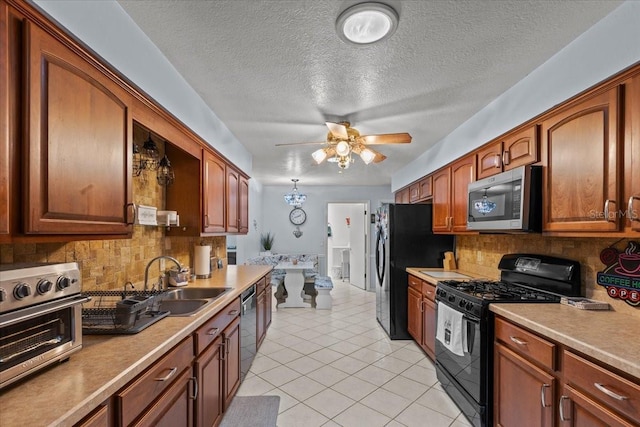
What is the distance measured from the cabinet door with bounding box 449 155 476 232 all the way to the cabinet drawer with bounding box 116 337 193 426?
2555 mm

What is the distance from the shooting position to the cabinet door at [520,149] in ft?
6.98

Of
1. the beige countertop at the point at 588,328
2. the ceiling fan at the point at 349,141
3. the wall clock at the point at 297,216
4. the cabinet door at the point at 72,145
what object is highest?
the ceiling fan at the point at 349,141

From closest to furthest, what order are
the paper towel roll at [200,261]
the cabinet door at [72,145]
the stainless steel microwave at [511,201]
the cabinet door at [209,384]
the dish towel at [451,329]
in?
the cabinet door at [72,145] → the cabinet door at [209,384] → the stainless steel microwave at [511,201] → the dish towel at [451,329] → the paper towel roll at [200,261]

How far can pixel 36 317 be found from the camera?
0.99 m

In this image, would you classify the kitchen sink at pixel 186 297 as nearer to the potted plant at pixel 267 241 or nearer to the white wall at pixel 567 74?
the white wall at pixel 567 74

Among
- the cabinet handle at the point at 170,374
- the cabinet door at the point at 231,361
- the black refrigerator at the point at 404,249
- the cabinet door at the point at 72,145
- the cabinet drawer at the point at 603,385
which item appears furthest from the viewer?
the black refrigerator at the point at 404,249

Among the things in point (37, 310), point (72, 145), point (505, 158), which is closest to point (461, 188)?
point (505, 158)

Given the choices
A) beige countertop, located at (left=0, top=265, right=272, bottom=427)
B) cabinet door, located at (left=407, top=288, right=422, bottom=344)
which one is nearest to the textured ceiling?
beige countertop, located at (left=0, top=265, right=272, bottom=427)

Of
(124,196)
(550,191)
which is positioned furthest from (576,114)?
(124,196)

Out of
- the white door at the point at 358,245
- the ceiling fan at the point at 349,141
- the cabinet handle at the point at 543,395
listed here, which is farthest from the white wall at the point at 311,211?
the cabinet handle at the point at 543,395

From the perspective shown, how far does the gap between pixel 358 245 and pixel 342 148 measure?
4.69 metres

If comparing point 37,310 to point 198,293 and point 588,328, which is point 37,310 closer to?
point 198,293

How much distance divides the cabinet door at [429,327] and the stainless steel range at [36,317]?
281cm

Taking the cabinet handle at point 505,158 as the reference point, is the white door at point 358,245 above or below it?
below
